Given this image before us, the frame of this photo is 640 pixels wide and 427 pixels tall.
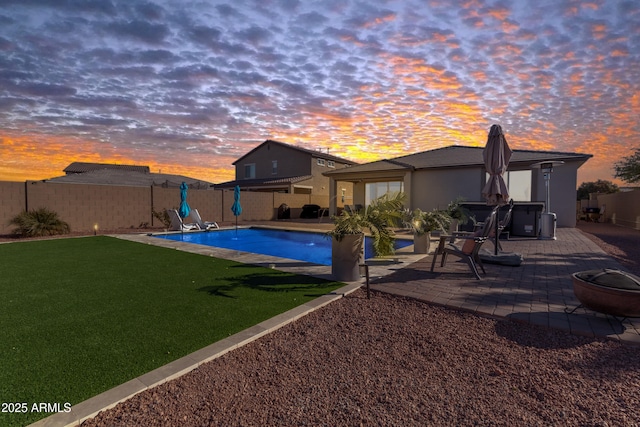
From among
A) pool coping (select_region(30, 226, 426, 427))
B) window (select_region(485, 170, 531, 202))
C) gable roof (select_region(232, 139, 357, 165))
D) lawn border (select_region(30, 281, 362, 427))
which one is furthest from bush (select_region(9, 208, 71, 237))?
window (select_region(485, 170, 531, 202))

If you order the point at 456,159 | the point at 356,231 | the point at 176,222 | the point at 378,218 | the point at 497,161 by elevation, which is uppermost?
the point at 456,159

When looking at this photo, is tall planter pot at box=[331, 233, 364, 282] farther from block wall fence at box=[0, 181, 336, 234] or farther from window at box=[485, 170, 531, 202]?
window at box=[485, 170, 531, 202]

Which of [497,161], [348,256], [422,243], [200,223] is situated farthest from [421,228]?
[200,223]

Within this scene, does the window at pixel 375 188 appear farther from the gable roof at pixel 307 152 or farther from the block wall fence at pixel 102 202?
the block wall fence at pixel 102 202

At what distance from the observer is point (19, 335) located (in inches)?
127

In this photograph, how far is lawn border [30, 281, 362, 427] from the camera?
1.97 m

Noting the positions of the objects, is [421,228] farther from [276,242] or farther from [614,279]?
[276,242]

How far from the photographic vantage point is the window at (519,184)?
1647 cm

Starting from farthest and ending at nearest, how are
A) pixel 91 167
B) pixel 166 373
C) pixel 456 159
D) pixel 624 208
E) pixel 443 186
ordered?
pixel 91 167
pixel 624 208
pixel 456 159
pixel 443 186
pixel 166 373

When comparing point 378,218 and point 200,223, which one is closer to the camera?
point 378,218

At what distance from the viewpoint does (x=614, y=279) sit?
11.5 feet

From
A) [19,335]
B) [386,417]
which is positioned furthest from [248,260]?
[386,417]

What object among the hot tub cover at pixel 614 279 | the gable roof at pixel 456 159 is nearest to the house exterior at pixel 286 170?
the gable roof at pixel 456 159

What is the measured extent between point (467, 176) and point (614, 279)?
15010 mm
